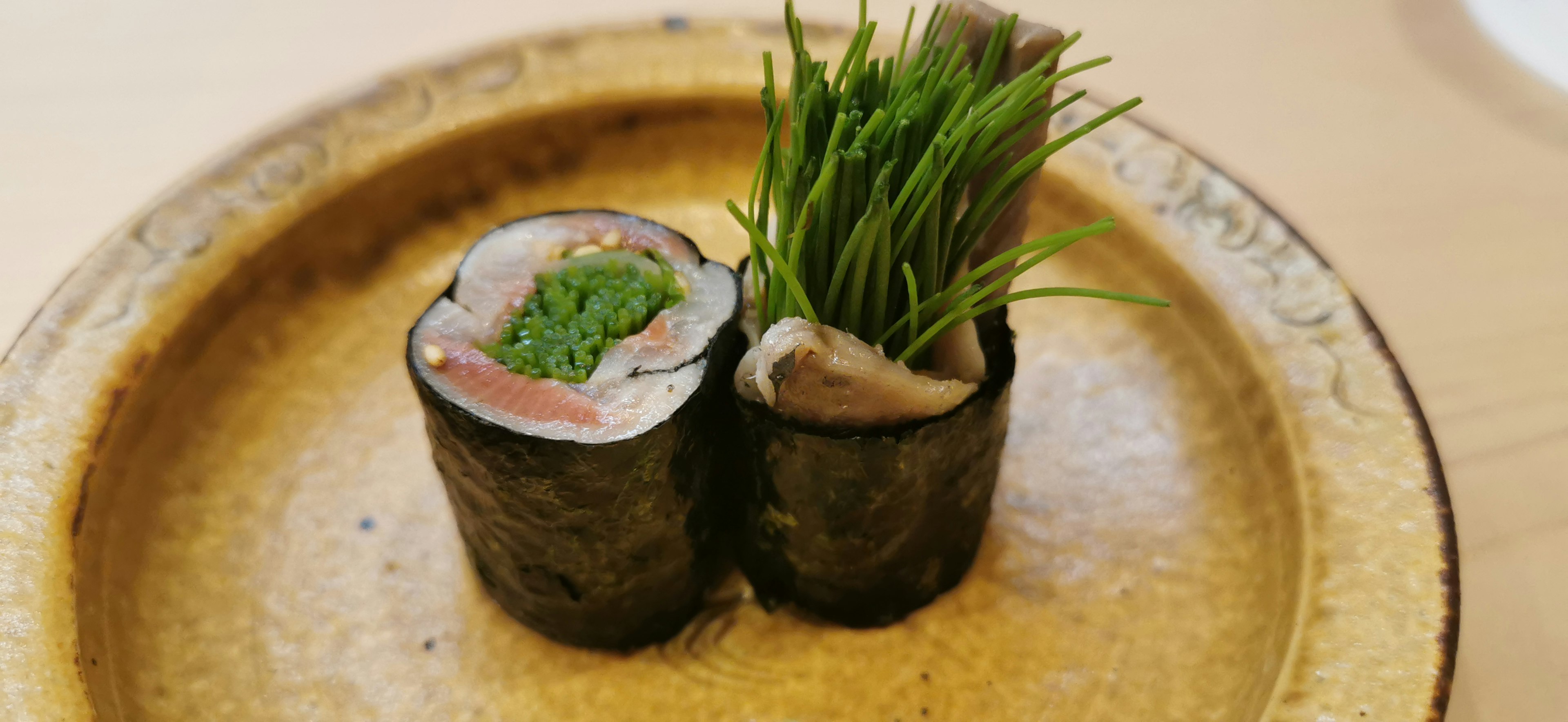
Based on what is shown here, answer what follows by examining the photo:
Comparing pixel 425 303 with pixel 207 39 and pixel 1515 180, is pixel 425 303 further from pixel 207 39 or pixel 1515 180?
pixel 1515 180

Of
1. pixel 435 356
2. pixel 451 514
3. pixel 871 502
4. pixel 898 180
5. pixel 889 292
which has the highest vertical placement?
pixel 898 180

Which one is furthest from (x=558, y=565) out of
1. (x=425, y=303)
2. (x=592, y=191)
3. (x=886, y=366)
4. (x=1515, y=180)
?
(x=1515, y=180)

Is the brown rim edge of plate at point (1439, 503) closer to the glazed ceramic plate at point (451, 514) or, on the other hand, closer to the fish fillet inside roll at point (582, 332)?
the glazed ceramic plate at point (451, 514)

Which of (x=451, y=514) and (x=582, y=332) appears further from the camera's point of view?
(x=451, y=514)

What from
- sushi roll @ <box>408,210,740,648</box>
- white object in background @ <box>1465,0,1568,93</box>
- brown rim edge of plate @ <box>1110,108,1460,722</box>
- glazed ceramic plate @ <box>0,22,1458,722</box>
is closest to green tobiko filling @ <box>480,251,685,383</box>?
sushi roll @ <box>408,210,740,648</box>

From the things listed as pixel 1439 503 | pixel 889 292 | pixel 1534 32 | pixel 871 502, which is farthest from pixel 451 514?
pixel 1534 32

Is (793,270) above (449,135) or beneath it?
above

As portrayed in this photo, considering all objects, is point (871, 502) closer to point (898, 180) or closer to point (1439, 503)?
point (898, 180)
